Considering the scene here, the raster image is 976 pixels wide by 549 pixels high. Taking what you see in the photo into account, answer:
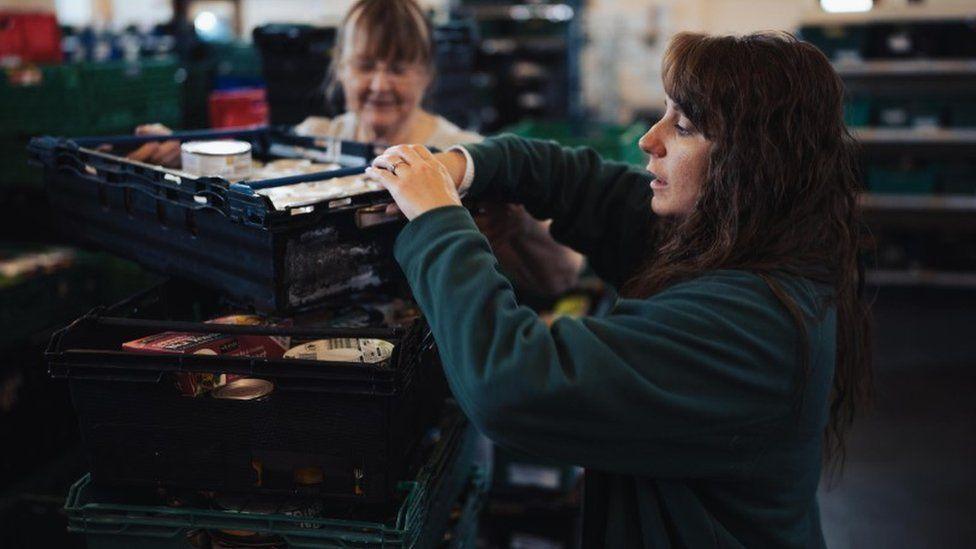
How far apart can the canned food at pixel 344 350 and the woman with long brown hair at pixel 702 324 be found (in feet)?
0.54

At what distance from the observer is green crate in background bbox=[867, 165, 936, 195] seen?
19.7 feet

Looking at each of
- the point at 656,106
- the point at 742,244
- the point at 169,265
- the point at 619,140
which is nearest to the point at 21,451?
the point at 169,265

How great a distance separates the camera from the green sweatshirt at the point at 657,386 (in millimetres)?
1174

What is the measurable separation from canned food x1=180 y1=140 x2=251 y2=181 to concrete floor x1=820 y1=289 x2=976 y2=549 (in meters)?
2.59

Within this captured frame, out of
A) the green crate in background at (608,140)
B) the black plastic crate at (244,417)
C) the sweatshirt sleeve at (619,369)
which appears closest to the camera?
the sweatshirt sleeve at (619,369)

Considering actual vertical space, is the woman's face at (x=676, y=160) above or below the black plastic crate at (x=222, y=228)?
above

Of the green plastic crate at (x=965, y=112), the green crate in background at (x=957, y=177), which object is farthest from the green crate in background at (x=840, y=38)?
the green crate in background at (x=957, y=177)

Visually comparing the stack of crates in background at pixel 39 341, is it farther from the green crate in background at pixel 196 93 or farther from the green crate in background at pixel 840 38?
the green crate in background at pixel 840 38

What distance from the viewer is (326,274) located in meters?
1.46

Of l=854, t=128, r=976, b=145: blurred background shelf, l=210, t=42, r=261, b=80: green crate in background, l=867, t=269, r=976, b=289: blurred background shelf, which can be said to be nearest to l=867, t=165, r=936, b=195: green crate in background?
l=854, t=128, r=976, b=145: blurred background shelf

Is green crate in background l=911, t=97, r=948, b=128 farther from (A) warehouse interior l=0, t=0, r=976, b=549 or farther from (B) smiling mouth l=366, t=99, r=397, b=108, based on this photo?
(B) smiling mouth l=366, t=99, r=397, b=108

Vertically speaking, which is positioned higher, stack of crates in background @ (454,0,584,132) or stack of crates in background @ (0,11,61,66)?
stack of crates in background @ (0,11,61,66)

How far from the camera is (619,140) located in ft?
11.6

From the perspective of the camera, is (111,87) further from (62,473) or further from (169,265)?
(169,265)
